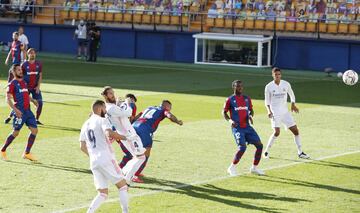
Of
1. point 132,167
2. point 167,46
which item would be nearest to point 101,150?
point 132,167

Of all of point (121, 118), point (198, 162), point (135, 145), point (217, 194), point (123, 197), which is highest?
point (121, 118)

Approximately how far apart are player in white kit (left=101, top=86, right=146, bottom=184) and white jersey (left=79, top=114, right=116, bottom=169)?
5.30 feet

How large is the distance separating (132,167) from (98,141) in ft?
8.94

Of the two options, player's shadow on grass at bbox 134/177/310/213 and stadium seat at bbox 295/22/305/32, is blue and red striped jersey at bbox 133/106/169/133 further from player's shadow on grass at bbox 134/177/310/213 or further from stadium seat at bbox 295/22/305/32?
stadium seat at bbox 295/22/305/32

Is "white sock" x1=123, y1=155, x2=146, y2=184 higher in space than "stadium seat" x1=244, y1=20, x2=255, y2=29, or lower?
lower

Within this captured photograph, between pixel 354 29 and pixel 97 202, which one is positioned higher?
pixel 354 29

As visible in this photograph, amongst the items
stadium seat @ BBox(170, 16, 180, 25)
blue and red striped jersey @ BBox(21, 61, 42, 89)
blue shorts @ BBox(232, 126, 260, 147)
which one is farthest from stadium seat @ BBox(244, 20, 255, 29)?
blue shorts @ BBox(232, 126, 260, 147)

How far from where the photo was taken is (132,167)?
15.6 metres

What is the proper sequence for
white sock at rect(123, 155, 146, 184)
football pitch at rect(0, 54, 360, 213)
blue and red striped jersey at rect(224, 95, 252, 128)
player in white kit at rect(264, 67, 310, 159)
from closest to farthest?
football pitch at rect(0, 54, 360, 213) < white sock at rect(123, 155, 146, 184) < blue and red striped jersey at rect(224, 95, 252, 128) < player in white kit at rect(264, 67, 310, 159)

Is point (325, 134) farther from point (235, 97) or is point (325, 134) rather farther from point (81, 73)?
point (81, 73)

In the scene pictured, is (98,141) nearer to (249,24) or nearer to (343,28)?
(343,28)

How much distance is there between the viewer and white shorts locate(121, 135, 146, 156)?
50.5 feet

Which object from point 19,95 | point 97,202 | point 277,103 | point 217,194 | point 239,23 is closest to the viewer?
point 97,202

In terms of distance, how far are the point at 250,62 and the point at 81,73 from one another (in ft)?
30.3
